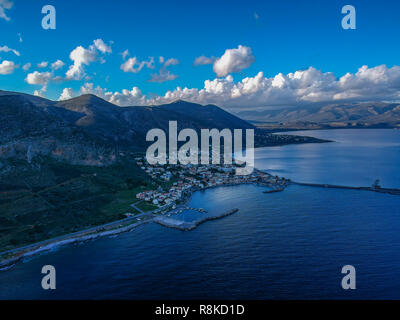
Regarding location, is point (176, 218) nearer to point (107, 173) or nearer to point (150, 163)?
point (107, 173)

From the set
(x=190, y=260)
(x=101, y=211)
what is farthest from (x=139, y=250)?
(x=101, y=211)

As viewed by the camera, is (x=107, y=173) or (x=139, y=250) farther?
(x=107, y=173)

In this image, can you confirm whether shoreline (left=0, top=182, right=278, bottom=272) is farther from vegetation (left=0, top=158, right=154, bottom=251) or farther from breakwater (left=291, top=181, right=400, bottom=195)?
breakwater (left=291, top=181, right=400, bottom=195)

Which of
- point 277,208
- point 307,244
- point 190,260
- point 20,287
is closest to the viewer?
point 20,287

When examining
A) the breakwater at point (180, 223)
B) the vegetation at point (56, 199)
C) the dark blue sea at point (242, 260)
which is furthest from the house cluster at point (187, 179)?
the dark blue sea at point (242, 260)

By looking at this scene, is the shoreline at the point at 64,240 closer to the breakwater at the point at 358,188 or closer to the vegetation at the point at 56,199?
the vegetation at the point at 56,199

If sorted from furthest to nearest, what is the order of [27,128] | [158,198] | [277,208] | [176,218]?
[27,128] < [158,198] < [277,208] < [176,218]

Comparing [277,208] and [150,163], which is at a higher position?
[150,163]

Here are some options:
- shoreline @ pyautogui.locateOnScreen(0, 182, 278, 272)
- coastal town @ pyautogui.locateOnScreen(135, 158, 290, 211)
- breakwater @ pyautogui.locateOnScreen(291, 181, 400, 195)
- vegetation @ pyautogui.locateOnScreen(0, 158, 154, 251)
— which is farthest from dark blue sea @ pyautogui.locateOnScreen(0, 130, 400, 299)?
coastal town @ pyautogui.locateOnScreen(135, 158, 290, 211)
